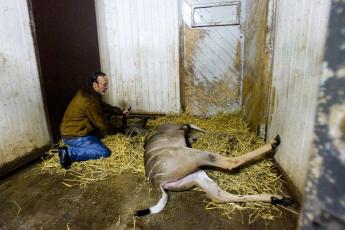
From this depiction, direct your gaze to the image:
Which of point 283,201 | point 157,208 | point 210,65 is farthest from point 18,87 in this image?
point 283,201

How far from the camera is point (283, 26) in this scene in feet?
9.43

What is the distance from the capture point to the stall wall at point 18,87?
323 centimetres

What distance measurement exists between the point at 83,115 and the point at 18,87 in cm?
92

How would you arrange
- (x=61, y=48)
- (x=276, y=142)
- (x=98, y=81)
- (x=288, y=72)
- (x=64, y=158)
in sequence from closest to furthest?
(x=288, y=72) → (x=276, y=142) → (x=64, y=158) → (x=98, y=81) → (x=61, y=48)

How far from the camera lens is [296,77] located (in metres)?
2.50

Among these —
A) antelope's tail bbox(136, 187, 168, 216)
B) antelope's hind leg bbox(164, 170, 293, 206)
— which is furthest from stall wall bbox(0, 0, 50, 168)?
antelope's hind leg bbox(164, 170, 293, 206)

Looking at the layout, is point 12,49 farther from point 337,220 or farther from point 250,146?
point 337,220

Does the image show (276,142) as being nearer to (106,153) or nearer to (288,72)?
(288,72)

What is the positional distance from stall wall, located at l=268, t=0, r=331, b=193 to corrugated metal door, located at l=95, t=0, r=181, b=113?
2.47 m

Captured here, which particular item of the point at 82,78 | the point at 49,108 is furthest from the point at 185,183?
the point at 82,78

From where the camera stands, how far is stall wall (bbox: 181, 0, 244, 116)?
479 cm

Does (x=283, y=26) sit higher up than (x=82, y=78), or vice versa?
(x=283, y=26)

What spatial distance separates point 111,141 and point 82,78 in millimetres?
1448

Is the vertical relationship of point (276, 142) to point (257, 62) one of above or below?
below
